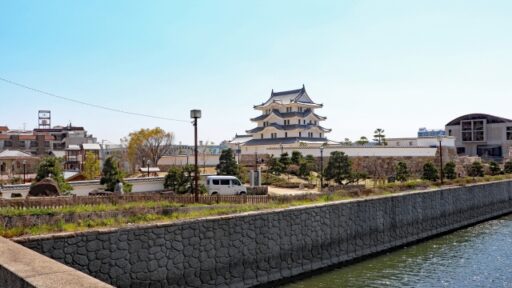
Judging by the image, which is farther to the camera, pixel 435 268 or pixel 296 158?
pixel 296 158

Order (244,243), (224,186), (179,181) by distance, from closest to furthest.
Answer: (244,243) < (224,186) < (179,181)

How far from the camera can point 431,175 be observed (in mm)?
33719

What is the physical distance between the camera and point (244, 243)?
12.7m

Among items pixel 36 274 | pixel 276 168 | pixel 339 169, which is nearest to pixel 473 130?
pixel 276 168

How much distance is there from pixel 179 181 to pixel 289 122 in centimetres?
3660

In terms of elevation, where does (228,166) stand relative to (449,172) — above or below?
above

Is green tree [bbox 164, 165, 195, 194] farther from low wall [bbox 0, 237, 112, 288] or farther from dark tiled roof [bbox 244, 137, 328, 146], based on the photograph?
dark tiled roof [bbox 244, 137, 328, 146]

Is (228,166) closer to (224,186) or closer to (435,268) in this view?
(224,186)

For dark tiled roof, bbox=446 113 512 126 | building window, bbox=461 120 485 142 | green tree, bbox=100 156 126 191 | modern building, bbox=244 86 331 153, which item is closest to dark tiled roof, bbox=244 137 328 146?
modern building, bbox=244 86 331 153

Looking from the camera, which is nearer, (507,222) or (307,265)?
(307,265)

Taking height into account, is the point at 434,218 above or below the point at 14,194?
below

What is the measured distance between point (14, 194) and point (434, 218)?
21151 millimetres

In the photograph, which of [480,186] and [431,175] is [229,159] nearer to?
[431,175]

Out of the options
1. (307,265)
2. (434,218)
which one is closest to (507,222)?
(434,218)
